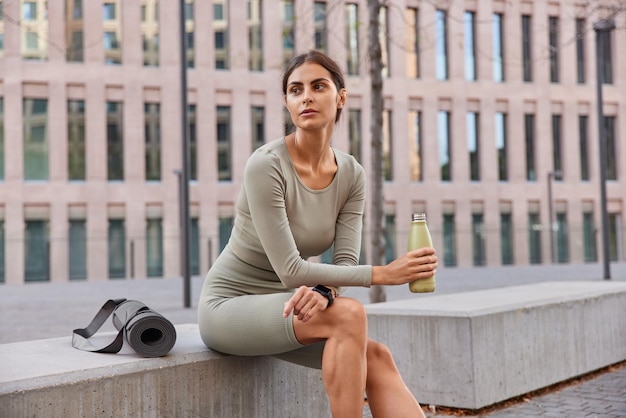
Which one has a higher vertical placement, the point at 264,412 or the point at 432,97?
the point at 432,97

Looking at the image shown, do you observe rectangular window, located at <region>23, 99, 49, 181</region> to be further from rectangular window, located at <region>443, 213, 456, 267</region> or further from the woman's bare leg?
the woman's bare leg

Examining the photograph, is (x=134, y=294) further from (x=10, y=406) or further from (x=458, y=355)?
(x=10, y=406)

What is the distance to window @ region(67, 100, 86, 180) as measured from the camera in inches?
1175

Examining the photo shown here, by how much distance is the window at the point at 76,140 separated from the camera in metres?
29.8

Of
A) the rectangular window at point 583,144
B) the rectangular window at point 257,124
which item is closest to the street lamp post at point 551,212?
the rectangular window at point 583,144

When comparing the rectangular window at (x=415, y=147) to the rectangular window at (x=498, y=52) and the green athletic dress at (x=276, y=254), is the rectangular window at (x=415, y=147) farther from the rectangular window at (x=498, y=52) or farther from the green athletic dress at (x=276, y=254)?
the green athletic dress at (x=276, y=254)

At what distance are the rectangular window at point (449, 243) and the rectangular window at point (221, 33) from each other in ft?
37.9

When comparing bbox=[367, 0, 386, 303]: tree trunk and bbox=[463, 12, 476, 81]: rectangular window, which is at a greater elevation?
bbox=[463, 12, 476, 81]: rectangular window

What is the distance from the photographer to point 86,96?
98.2 feet

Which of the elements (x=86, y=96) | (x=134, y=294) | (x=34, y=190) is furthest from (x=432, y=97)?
(x=134, y=294)

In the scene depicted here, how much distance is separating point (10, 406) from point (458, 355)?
3.14m

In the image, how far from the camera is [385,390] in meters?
3.46

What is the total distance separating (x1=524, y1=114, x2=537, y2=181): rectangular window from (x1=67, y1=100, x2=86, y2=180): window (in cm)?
1935

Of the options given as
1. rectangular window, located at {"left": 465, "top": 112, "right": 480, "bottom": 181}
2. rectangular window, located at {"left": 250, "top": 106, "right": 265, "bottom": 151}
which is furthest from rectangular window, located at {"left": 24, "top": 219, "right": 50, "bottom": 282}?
rectangular window, located at {"left": 465, "top": 112, "right": 480, "bottom": 181}
